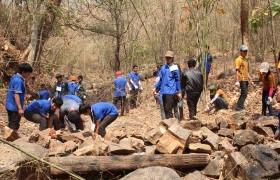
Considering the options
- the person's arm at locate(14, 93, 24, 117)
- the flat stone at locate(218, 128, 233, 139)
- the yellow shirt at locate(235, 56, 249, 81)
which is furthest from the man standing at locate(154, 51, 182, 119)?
the person's arm at locate(14, 93, 24, 117)

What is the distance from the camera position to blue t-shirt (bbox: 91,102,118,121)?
248 inches

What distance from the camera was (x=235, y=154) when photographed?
15.9ft

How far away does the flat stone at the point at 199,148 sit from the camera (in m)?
5.19

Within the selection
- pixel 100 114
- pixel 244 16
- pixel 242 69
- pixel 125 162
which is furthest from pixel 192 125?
pixel 244 16

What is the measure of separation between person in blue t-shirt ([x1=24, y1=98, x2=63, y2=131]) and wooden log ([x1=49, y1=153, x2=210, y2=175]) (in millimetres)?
2084

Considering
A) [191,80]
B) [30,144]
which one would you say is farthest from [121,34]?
[30,144]

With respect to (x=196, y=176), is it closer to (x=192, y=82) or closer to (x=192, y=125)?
(x=192, y=125)

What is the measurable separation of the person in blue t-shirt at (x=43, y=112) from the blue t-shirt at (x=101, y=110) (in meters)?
0.65

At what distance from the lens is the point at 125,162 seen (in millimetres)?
4750

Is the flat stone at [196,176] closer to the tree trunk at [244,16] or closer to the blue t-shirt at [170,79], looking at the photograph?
the blue t-shirt at [170,79]

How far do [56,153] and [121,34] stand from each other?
11.9 m

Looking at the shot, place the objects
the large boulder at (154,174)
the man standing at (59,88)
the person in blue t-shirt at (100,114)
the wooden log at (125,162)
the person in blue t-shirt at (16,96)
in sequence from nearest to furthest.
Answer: the large boulder at (154,174)
the wooden log at (125,162)
the person in blue t-shirt at (16,96)
the person in blue t-shirt at (100,114)
the man standing at (59,88)

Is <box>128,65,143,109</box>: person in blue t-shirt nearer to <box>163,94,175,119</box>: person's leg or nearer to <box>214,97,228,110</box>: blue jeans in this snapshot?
<box>214,97,228,110</box>: blue jeans

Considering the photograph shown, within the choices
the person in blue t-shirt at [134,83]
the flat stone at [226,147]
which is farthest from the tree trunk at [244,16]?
the flat stone at [226,147]
